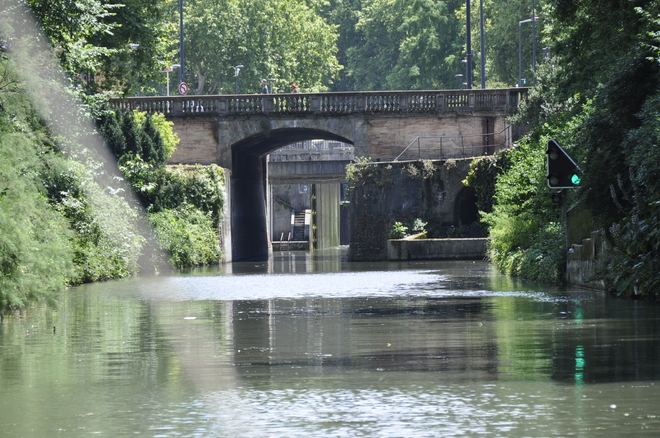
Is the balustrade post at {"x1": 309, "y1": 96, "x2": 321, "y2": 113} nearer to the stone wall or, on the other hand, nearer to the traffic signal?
the stone wall

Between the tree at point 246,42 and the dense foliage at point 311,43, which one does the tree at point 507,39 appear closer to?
the dense foliage at point 311,43

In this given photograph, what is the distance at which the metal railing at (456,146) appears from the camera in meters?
53.1

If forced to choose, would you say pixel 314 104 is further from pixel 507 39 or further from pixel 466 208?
pixel 507 39

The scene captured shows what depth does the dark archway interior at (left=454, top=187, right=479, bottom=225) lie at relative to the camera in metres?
50.0

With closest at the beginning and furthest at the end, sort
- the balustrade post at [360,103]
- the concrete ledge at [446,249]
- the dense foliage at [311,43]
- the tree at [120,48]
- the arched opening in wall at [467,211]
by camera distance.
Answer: the tree at [120,48] → the concrete ledge at [446,249] → the arched opening in wall at [467,211] → the balustrade post at [360,103] → the dense foliage at [311,43]

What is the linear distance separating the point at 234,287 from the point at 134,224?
45.6 ft

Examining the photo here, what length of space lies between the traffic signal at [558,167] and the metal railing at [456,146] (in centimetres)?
3028

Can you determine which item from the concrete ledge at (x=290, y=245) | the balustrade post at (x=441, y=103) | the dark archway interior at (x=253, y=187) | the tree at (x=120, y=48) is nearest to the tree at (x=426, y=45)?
the concrete ledge at (x=290, y=245)

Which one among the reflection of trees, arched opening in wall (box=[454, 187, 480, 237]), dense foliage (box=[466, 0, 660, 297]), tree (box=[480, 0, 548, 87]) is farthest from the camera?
tree (box=[480, 0, 548, 87])

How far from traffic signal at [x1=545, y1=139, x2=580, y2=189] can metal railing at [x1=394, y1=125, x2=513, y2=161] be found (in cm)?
3028

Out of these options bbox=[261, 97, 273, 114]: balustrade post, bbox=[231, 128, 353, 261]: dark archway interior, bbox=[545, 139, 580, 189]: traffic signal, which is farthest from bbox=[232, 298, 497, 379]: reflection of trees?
bbox=[231, 128, 353, 261]: dark archway interior

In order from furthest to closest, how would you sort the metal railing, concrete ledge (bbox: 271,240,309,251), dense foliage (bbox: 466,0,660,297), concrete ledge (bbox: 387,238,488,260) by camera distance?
concrete ledge (bbox: 271,240,309,251) → the metal railing → concrete ledge (bbox: 387,238,488,260) → dense foliage (bbox: 466,0,660,297)

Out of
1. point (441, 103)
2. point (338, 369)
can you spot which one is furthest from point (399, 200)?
point (338, 369)

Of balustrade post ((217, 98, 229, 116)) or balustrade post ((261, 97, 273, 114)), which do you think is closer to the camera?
balustrade post ((261, 97, 273, 114))
